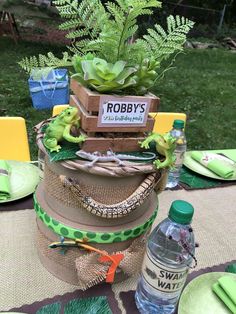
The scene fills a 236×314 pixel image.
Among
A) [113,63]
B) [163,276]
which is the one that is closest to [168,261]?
[163,276]

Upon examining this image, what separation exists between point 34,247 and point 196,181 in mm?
603

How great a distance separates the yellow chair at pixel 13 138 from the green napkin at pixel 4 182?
Result: 33 centimetres

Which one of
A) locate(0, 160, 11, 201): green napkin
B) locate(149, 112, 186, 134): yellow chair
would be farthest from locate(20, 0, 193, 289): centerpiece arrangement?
locate(149, 112, 186, 134): yellow chair

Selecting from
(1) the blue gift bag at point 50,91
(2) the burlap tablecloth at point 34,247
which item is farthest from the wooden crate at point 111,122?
(1) the blue gift bag at point 50,91

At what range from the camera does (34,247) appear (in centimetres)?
81

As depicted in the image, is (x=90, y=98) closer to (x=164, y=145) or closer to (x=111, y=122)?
(x=111, y=122)

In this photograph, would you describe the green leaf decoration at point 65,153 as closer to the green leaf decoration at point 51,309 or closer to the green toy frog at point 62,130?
the green toy frog at point 62,130

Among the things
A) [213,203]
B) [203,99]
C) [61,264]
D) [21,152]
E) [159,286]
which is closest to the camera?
[159,286]

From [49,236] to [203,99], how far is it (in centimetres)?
369

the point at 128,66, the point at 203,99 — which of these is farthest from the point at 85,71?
the point at 203,99

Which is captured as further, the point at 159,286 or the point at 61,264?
the point at 61,264

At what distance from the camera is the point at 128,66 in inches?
25.3

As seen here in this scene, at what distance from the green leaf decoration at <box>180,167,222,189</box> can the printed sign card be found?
0.54 meters

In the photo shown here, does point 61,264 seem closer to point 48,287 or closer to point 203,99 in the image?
point 48,287
